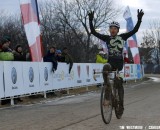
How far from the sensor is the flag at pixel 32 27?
60.0ft

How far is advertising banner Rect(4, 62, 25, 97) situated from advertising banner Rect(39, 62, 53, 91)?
2023 mm

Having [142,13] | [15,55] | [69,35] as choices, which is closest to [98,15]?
[69,35]

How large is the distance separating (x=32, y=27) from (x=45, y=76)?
216 centimetres

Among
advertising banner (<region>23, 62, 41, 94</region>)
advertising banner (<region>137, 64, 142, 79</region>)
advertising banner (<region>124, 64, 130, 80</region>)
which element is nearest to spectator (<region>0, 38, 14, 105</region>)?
advertising banner (<region>23, 62, 41, 94</region>)

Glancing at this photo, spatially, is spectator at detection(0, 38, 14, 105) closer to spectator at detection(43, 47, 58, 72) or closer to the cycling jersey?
spectator at detection(43, 47, 58, 72)

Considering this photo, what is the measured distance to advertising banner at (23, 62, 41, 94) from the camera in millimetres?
15930

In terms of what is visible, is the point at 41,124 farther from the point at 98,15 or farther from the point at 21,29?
the point at 21,29

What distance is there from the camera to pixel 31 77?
54.1ft

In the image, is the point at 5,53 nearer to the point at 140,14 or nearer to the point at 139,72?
the point at 140,14

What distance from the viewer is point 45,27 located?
221 ft

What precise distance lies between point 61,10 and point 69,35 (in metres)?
4.29

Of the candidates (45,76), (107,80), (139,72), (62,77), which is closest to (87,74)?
(62,77)

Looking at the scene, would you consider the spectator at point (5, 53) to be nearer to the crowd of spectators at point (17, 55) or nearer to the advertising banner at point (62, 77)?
the crowd of spectators at point (17, 55)

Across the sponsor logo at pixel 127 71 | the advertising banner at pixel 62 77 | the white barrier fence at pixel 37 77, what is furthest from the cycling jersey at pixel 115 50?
the sponsor logo at pixel 127 71
